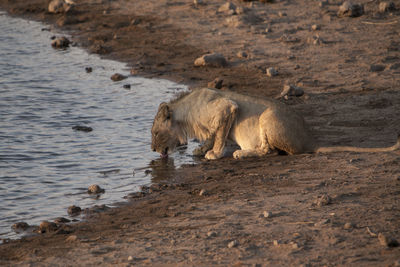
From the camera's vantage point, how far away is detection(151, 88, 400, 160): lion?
9648 millimetres

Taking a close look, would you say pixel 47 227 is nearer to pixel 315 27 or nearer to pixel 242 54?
pixel 242 54

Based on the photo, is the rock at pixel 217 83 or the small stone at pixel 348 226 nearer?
the small stone at pixel 348 226

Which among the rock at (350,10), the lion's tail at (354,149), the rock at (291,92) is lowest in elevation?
the lion's tail at (354,149)

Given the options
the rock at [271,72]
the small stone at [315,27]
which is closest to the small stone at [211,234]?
the rock at [271,72]

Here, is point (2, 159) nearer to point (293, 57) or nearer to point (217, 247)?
point (217, 247)

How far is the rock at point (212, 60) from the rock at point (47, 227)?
8.65 metres

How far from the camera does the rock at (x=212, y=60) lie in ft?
50.7

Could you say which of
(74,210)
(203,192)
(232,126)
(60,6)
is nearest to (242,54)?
(232,126)

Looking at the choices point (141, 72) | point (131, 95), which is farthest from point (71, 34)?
point (131, 95)

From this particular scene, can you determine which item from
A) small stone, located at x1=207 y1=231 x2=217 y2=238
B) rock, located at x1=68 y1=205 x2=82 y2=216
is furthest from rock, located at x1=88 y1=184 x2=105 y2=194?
small stone, located at x1=207 y1=231 x2=217 y2=238

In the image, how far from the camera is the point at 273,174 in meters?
8.73

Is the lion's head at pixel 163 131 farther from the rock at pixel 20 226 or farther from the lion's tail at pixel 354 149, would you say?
the rock at pixel 20 226

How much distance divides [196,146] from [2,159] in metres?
3.30

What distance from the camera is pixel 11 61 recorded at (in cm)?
1720
